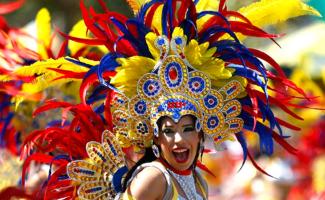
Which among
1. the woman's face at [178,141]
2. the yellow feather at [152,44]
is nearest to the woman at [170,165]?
the woman's face at [178,141]

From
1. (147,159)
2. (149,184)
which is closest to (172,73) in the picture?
(147,159)

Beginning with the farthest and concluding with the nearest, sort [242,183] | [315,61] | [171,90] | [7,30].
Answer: [315,61] < [242,183] < [7,30] < [171,90]

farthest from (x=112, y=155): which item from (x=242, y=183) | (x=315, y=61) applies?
(x=315, y=61)

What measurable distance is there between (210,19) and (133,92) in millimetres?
583

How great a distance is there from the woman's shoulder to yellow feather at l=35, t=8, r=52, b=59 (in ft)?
8.85

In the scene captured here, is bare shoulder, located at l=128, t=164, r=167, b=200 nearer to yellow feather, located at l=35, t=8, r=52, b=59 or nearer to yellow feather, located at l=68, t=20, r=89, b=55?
yellow feather, located at l=68, t=20, r=89, b=55

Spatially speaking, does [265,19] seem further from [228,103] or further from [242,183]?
[242,183]

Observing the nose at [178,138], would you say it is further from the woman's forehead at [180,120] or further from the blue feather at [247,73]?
the blue feather at [247,73]

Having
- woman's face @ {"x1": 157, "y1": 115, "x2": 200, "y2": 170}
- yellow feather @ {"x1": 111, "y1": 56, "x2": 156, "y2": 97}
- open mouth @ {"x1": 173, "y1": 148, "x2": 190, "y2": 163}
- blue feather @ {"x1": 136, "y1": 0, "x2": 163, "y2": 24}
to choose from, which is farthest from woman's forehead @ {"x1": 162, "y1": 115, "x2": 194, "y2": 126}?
blue feather @ {"x1": 136, "y1": 0, "x2": 163, "y2": 24}

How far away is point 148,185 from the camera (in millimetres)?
5230

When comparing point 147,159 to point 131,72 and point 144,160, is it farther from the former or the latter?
point 131,72

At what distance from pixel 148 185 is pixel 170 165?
224 mm

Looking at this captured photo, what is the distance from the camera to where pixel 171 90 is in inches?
215

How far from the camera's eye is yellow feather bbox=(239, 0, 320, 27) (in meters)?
5.72
